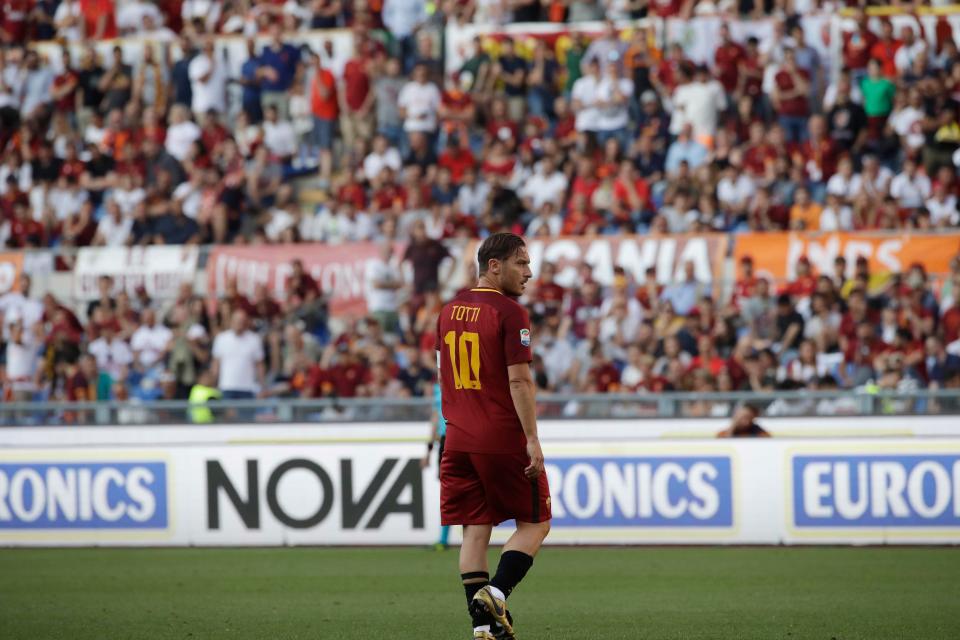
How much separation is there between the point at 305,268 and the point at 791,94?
666 centimetres

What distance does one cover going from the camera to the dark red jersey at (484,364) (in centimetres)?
730

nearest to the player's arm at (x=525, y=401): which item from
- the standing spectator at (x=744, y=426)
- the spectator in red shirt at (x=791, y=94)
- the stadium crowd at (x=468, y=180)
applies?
the standing spectator at (x=744, y=426)

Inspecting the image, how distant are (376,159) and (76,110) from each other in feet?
18.4

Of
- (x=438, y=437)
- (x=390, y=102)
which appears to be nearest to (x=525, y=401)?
(x=438, y=437)

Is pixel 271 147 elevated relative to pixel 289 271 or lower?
elevated

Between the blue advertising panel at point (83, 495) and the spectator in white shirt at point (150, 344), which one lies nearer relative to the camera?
the blue advertising panel at point (83, 495)

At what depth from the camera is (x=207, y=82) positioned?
2305 centimetres

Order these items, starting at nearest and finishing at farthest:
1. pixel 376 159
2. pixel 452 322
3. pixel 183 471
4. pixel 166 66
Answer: pixel 452 322 → pixel 183 471 → pixel 376 159 → pixel 166 66

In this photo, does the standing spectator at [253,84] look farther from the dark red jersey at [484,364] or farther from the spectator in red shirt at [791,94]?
the dark red jersey at [484,364]

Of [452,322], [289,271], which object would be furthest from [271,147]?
[452,322]

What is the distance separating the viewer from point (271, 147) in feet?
72.8

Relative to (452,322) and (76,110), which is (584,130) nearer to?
(76,110)

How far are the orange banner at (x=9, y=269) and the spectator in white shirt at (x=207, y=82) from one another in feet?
11.9

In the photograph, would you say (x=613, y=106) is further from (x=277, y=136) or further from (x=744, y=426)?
(x=744, y=426)
